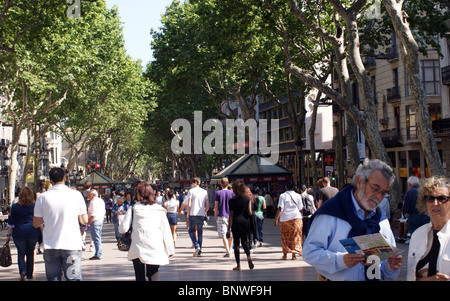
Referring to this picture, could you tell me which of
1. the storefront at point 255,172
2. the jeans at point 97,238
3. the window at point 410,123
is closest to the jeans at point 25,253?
the jeans at point 97,238

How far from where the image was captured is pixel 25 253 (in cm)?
1161

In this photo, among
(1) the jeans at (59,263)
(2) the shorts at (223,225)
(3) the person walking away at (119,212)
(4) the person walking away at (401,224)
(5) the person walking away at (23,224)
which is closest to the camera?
(1) the jeans at (59,263)

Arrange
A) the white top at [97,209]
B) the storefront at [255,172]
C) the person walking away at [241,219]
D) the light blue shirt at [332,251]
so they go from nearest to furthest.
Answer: the light blue shirt at [332,251]
the person walking away at [241,219]
the white top at [97,209]
the storefront at [255,172]

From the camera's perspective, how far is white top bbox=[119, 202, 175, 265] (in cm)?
861

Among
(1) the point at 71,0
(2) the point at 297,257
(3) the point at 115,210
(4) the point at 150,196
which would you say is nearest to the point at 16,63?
(1) the point at 71,0

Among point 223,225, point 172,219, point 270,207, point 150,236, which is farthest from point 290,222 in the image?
point 270,207

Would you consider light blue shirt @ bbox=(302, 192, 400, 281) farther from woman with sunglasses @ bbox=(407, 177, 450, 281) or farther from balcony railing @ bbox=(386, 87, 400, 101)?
balcony railing @ bbox=(386, 87, 400, 101)

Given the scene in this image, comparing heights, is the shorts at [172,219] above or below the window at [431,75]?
below

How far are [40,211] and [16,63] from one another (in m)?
20.3

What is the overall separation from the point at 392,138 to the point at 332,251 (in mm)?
37237

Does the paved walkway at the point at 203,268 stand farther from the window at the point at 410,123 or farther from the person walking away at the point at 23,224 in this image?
the window at the point at 410,123

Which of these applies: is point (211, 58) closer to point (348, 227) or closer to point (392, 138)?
point (392, 138)

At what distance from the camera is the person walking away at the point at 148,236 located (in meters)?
8.62

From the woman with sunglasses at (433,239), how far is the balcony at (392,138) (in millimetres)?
36471
